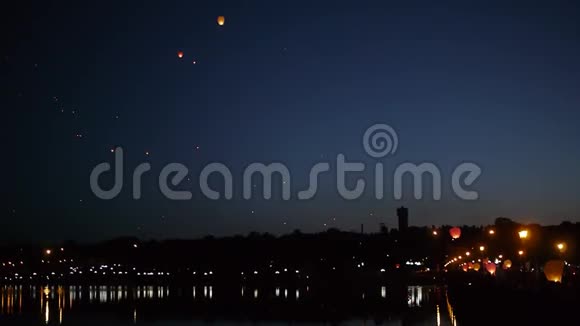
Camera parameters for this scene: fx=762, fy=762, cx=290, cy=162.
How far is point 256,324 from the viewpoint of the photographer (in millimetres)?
35812

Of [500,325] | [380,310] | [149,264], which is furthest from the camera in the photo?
[149,264]

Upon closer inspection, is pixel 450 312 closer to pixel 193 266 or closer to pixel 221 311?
pixel 221 311

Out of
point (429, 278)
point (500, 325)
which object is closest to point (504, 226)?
point (429, 278)

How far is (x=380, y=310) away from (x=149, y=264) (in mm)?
137600

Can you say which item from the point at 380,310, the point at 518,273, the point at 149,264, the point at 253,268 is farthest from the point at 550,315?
the point at 149,264

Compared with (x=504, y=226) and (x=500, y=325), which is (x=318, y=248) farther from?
(x=500, y=325)

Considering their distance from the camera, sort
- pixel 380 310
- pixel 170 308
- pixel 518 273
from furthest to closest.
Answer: pixel 170 308 < pixel 380 310 < pixel 518 273

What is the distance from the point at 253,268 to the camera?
526ft

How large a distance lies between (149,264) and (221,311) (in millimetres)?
133847

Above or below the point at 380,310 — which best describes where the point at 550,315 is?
above

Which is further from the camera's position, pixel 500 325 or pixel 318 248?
pixel 318 248

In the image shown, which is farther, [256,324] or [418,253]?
[418,253]

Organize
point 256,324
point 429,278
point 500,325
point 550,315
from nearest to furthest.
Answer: point 550,315 → point 500,325 → point 256,324 → point 429,278

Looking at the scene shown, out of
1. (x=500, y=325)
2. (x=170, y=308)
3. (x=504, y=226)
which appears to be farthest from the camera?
(x=504, y=226)
